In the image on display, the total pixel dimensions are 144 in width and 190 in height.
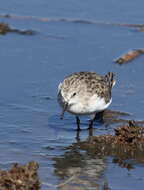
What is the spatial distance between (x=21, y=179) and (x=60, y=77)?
5061 millimetres

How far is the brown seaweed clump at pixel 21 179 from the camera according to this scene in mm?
6141

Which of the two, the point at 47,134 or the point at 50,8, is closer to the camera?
the point at 47,134

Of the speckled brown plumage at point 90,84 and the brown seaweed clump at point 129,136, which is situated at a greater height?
the speckled brown plumage at point 90,84

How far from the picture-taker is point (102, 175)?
23.4 feet

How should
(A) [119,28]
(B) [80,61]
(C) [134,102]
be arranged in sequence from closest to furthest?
1. (C) [134,102]
2. (B) [80,61]
3. (A) [119,28]

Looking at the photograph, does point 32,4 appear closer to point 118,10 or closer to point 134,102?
point 118,10

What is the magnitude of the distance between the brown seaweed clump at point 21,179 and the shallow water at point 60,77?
0.41 m

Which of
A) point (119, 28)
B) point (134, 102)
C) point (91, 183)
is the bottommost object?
point (91, 183)

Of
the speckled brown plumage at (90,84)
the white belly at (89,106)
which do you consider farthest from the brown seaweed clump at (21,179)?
the speckled brown plumage at (90,84)

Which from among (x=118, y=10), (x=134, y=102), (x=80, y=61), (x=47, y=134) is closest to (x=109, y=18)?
(x=118, y=10)

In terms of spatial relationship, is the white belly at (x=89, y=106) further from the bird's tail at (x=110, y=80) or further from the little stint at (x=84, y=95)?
the bird's tail at (x=110, y=80)

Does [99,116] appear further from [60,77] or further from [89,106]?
[60,77]

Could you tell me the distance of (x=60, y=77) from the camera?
36.4 ft

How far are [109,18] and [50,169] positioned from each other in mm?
7481
